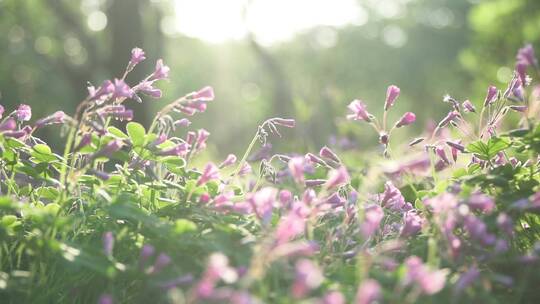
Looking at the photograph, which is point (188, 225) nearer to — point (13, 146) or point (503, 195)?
point (13, 146)

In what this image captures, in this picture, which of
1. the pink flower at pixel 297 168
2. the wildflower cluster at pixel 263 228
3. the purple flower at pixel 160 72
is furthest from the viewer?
the purple flower at pixel 160 72

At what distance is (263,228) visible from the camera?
2.12 metres

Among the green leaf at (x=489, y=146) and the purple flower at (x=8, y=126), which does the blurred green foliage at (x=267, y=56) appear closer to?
the green leaf at (x=489, y=146)

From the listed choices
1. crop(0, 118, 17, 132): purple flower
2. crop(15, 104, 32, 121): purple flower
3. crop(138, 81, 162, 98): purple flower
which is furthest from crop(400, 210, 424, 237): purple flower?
crop(15, 104, 32, 121): purple flower

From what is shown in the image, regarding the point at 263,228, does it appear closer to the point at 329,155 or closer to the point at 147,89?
the point at 329,155

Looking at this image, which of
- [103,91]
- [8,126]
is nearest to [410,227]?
[103,91]

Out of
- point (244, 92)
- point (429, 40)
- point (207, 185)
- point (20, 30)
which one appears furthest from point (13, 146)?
point (244, 92)

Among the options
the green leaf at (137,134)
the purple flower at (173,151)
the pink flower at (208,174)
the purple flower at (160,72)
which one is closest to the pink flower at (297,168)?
the pink flower at (208,174)

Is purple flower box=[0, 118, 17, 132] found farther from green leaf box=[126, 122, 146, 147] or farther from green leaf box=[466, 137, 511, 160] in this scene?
green leaf box=[466, 137, 511, 160]

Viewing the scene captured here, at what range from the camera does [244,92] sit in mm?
73312

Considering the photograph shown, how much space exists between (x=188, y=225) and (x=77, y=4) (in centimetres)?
3829

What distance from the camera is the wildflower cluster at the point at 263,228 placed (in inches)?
74.6

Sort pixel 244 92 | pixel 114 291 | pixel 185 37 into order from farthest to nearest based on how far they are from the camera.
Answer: pixel 244 92
pixel 185 37
pixel 114 291

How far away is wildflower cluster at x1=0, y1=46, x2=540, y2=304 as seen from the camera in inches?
74.6
